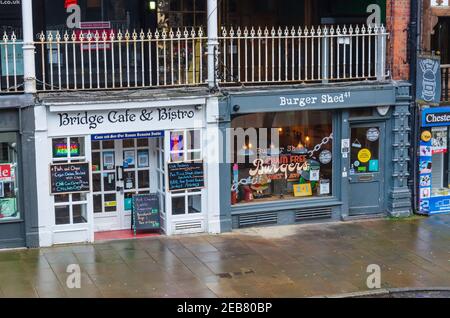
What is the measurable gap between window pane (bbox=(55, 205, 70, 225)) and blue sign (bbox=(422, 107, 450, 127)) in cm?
835

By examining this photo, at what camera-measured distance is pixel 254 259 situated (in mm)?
14742

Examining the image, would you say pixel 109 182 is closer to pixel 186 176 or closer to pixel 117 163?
pixel 117 163

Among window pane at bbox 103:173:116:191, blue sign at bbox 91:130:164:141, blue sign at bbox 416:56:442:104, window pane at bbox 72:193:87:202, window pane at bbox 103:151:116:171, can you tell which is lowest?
window pane at bbox 72:193:87:202

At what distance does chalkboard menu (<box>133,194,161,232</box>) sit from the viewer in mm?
16469

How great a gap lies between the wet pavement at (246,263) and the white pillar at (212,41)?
11.1ft

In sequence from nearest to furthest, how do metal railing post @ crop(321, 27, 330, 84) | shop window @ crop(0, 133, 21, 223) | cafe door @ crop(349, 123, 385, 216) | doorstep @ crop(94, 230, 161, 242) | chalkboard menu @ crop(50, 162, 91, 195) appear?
shop window @ crop(0, 133, 21, 223)
chalkboard menu @ crop(50, 162, 91, 195)
doorstep @ crop(94, 230, 161, 242)
metal railing post @ crop(321, 27, 330, 84)
cafe door @ crop(349, 123, 385, 216)

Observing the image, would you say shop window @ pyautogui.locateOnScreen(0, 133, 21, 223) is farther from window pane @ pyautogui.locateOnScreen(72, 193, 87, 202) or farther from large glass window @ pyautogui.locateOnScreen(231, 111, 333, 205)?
large glass window @ pyautogui.locateOnScreen(231, 111, 333, 205)

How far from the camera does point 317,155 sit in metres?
17.8

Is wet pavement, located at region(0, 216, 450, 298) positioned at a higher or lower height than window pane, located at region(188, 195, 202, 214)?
lower

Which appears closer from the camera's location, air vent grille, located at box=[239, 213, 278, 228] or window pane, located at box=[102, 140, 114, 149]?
window pane, located at box=[102, 140, 114, 149]

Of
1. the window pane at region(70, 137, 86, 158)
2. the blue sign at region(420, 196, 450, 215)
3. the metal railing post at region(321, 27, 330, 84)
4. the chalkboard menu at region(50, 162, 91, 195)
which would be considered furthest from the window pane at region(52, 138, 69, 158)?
the blue sign at region(420, 196, 450, 215)

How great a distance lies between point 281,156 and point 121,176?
361cm

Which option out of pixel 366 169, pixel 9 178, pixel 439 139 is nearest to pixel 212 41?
pixel 366 169
